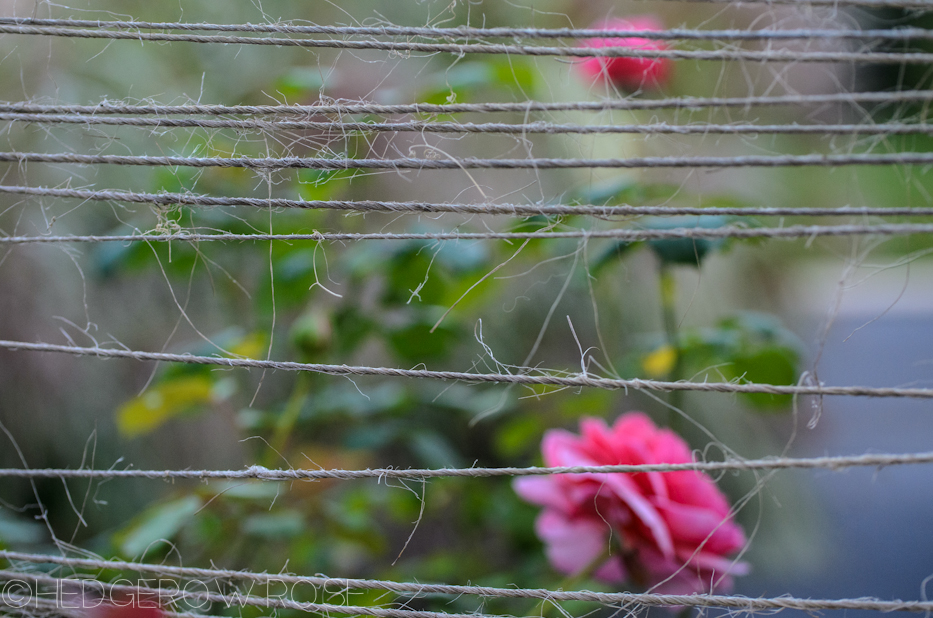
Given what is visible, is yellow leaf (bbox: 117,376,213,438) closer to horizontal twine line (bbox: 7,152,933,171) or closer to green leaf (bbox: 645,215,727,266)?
horizontal twine line (bbox: 7,152,933,171)

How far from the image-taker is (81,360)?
0.81 metres

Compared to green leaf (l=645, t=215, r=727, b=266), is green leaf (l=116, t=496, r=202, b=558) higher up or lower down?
lower down

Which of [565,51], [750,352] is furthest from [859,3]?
[750,352]

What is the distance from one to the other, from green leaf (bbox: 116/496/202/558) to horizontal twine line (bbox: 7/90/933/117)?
0.24 metres

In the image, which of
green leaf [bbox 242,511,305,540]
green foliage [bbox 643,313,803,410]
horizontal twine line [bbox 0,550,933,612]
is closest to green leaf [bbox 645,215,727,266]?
green foliage [bbox 643,313,803,410]

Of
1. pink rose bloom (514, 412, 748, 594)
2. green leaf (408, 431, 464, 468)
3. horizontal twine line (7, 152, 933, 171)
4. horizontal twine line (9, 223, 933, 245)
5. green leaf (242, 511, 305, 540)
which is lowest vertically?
green leaf (242, 511, 305, 540)

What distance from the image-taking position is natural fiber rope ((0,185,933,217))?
306 millimetres

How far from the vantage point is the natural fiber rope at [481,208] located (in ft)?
1.00

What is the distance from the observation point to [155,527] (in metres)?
0.40

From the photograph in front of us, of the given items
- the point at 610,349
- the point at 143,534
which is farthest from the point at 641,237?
the point at 610,349

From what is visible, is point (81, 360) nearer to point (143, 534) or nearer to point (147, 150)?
point (147, 150)

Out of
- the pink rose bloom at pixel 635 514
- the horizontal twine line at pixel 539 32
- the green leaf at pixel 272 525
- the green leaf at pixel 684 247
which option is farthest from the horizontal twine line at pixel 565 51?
the green leaf at pixel 272 525

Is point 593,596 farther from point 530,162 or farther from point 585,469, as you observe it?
point 530,162

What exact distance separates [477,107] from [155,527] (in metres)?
0.33
